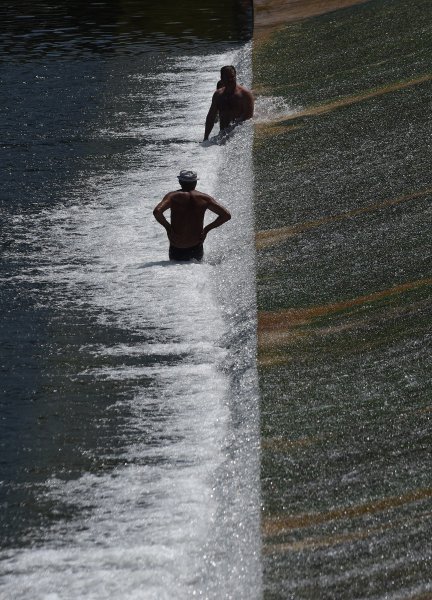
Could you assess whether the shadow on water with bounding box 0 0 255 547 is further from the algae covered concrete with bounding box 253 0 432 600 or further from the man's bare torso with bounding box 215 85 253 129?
the man's bare torso with bounding box 215 85 253 129

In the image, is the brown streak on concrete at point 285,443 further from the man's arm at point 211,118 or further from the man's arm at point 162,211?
the man's arm at point 211,118

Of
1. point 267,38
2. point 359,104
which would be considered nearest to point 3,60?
point 267,38

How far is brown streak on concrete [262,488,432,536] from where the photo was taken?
7.06 meters

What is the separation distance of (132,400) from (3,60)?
13.5m

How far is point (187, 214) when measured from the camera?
1153 cm

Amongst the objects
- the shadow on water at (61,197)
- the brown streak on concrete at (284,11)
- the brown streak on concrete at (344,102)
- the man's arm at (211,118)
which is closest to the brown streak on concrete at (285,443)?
the shadow on water at (61,197)

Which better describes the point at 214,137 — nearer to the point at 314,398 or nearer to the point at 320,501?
the point at 314,398

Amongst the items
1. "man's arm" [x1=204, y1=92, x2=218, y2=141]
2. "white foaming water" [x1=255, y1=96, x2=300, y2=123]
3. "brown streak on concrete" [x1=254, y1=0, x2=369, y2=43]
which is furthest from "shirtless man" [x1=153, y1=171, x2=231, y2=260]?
"brown streak on concrete" [x1=254, y1=0, x2=369, y2=43]

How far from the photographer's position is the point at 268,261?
38.1 ft

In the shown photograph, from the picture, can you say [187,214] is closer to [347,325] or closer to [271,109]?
[347,325]

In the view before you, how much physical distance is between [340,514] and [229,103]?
10.2 meters

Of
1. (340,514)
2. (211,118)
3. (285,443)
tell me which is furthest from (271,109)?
(340,514)

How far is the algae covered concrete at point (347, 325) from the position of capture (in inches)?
269

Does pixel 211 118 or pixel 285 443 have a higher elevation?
pixel 285 443
